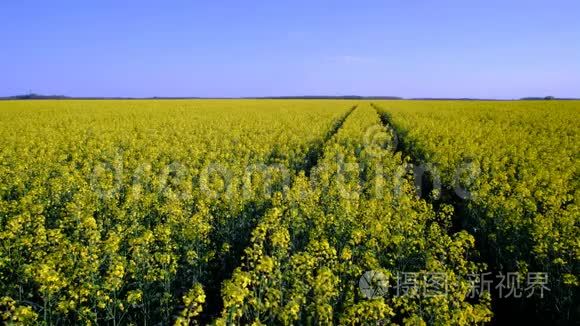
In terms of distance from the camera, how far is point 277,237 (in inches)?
238

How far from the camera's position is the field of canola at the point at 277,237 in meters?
5.22

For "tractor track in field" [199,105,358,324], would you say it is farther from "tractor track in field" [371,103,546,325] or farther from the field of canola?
"tractor track in field" [371,103,546,325]

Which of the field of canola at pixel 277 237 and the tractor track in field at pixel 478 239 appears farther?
the tractor track in field at pixel 478 239

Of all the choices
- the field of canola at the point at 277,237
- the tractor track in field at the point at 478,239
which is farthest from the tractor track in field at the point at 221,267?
the tractor track in field at the point at 478,239

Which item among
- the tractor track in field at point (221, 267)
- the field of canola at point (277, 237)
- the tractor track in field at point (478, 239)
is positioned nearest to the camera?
the field of canola at point (277, 237)

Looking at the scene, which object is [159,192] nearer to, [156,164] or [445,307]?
[156,164]

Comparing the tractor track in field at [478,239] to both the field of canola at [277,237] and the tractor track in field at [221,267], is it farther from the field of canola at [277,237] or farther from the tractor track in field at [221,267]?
the tractor track in field at [221,267]

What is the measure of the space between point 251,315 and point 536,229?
4878mm

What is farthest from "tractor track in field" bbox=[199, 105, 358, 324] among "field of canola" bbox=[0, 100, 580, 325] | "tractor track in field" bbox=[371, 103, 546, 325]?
"tractor track in field" bbox=[371, 103, 546, 325]

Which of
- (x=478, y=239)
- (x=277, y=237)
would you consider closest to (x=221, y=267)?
(x=277, y=237)

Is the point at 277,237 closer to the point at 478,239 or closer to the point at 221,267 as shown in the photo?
the point at 221,267

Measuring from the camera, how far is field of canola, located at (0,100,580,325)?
522cm

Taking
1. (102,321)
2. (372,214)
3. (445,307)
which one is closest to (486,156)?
(372,214)

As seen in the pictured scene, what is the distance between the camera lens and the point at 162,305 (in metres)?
6.14
